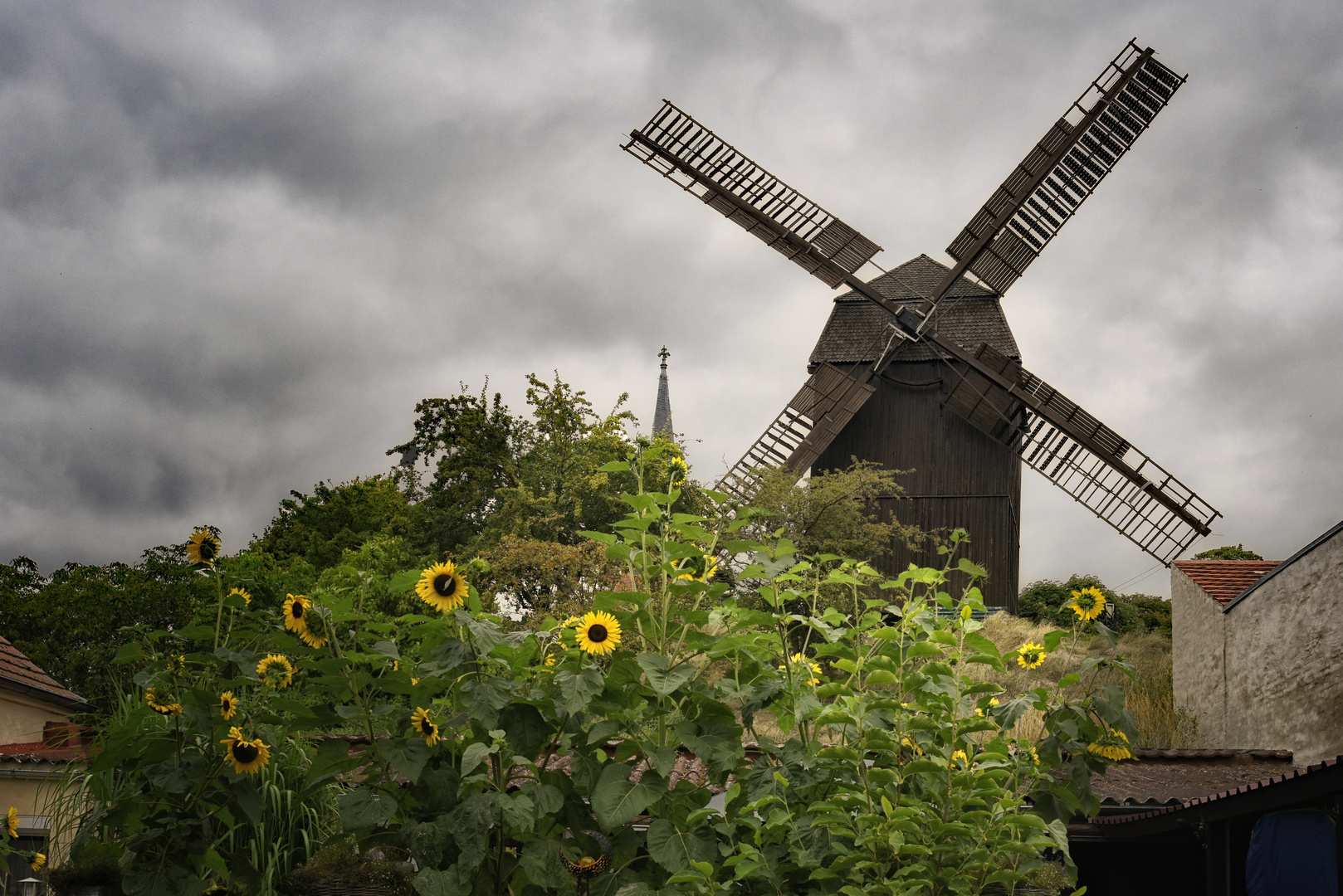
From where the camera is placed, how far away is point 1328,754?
10250mm

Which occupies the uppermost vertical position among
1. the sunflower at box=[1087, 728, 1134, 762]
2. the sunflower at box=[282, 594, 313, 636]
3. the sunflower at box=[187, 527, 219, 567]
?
the sunflower at box=[187, 527, 219, 567]

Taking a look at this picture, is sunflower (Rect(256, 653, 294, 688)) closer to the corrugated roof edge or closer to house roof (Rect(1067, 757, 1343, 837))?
house roof (Rect(1067, 757, 1343, 837))

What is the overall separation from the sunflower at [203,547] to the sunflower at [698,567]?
1477 millimetres

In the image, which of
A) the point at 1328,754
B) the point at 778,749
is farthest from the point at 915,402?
the point at 778,749

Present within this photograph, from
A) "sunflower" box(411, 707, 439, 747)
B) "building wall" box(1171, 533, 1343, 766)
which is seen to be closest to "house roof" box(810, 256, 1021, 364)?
"building wall" box(1171, 533, 1343, 766)

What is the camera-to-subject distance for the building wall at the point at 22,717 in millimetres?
12602

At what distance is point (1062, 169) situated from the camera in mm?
19688

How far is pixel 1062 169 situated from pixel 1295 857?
49.6 feet

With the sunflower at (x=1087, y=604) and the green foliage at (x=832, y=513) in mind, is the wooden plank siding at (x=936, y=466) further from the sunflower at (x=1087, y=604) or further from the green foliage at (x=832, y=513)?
the sunflower at (x=1087, y=604)

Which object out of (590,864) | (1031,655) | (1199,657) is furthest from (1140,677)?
(590,864)

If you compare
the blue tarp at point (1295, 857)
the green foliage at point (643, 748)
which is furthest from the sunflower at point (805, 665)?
the blue tarp at point (1295, 857)

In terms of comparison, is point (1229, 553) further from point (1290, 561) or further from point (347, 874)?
point (347, 874)

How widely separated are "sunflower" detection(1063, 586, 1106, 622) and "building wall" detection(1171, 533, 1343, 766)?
27.6 ft

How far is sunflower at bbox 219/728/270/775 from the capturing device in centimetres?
307
